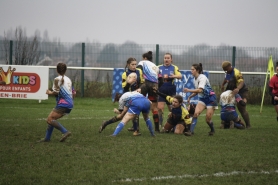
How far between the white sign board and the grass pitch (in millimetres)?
7195

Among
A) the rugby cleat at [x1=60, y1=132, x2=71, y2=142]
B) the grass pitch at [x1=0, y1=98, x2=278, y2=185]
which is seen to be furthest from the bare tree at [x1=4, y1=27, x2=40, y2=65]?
the rugby cleat at [x1=60, y1=132, x2=71, y2=142]

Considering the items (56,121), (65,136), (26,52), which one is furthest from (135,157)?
(26,52)

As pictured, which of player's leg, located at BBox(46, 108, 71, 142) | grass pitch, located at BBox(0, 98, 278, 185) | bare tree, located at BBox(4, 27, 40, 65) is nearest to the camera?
grass pitch, located at BBox(0, 98, 278, 185)

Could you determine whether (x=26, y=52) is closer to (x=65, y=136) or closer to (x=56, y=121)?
(x=56, y=121)

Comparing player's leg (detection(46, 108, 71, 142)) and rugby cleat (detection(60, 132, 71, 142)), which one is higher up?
player's leg (detection(46, 108, 71, 142))

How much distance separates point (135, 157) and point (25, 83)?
13693mm

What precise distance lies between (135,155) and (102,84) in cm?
1636

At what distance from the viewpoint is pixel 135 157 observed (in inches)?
380

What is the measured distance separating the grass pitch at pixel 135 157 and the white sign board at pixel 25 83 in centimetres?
719

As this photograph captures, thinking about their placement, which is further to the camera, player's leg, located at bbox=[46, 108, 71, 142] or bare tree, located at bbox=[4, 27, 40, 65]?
bare tree, located at bbox=[4, 27, 40, 65]

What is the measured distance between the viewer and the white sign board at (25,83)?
2252 cm

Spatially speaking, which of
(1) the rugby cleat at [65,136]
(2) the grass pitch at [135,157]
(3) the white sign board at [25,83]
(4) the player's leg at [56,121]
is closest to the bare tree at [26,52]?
(3) the white sign board at [25,83]

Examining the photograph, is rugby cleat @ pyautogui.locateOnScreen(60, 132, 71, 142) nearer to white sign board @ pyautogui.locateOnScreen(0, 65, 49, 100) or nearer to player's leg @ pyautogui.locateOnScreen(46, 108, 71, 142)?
player's leg @ pyautogui.locateOnScreen(46, 108, 71, 142)

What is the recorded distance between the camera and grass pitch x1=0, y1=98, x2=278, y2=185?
797 centimetres
